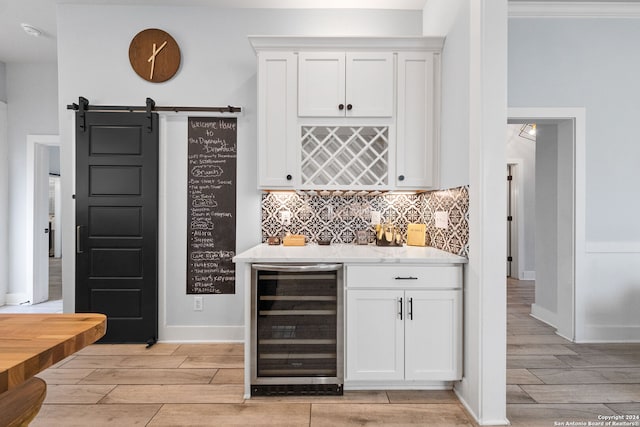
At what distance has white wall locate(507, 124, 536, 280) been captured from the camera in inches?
250

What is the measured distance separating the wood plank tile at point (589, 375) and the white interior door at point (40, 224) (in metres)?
5.53

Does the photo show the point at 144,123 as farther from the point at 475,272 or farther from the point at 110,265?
the point at 475,272

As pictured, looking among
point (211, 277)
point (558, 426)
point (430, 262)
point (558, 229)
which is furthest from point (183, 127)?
point (558, 229)

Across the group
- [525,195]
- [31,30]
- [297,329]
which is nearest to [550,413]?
[297,329]

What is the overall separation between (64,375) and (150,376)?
636 mm

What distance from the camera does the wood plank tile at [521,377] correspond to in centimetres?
259

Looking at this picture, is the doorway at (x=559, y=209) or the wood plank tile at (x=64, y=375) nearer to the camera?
the wood plank tile at (x=64, y=375)

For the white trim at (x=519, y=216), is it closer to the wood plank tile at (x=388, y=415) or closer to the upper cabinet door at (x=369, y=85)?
the upper cabinet door at (x=369, y=85)

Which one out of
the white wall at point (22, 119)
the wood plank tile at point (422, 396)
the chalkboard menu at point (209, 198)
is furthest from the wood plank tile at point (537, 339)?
the white wall at point (22, 119)

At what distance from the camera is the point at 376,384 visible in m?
2.46

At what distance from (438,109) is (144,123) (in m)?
2.52

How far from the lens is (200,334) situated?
3.37m

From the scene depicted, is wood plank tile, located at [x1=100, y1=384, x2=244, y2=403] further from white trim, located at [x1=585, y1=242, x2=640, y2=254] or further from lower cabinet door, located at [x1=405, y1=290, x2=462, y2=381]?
white trim, located at [x1=585, y1=242, x2=640, y2=254]

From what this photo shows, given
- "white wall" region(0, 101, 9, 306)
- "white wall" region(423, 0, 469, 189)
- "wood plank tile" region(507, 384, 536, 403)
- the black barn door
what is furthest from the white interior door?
"wood plank tile" region(507, 384, 536, 403)
